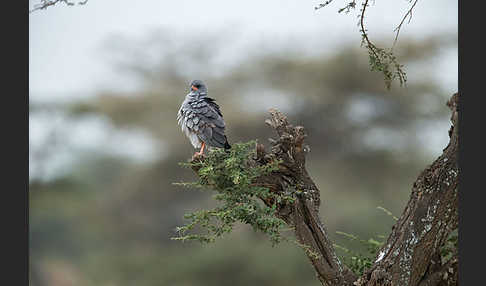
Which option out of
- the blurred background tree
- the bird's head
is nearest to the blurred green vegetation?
the blurred background tree

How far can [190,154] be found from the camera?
1049cm

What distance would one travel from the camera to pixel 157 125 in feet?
36.1

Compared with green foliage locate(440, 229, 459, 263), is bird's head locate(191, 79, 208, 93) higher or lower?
higher

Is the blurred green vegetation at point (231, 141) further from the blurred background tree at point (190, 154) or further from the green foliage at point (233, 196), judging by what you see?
the green foliage at point (233, 196)

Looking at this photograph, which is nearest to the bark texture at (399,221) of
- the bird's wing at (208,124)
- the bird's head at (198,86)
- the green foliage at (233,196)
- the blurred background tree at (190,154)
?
the green foliage at (233,196)

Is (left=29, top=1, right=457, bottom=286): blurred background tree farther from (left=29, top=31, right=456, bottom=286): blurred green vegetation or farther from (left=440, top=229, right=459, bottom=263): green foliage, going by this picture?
(left=440, top=229, right=459, bottom=263): green foliage

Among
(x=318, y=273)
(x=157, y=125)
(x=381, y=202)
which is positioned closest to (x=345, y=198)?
(x=381, y=202)

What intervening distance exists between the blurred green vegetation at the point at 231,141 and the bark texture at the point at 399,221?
23.8ft

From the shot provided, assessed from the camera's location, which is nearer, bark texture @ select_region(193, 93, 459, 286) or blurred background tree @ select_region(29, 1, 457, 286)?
bark texture @ select_region(193, 93, 459, 286)

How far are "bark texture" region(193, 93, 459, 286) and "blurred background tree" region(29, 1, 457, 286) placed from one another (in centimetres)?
720

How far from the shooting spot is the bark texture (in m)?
3.04

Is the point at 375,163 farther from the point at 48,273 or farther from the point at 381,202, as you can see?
the point at 48,273

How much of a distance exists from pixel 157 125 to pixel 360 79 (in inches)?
148

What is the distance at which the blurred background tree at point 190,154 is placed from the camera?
10516 millimetres
